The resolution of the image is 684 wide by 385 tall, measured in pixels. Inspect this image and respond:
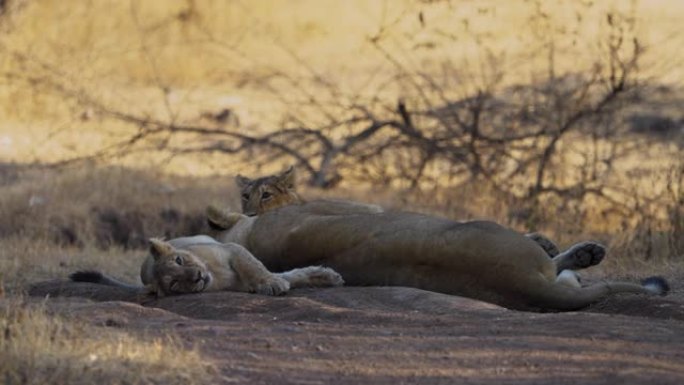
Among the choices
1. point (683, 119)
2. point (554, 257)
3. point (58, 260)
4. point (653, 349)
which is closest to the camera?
point (653, 349)

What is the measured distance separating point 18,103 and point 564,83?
21.2ft

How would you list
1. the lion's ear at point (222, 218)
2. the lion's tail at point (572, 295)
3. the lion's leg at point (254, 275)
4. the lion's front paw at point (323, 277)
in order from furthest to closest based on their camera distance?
the lion's ear at point (222, 218)
the lion's front paw at point (323, 277)
the lion's leg at point (254, 275)
the lion's tail at point (572, 295)

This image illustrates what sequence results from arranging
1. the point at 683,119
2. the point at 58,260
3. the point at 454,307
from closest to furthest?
1. the point at 454,307
2. the point at 58,260
3. the point at 683,119

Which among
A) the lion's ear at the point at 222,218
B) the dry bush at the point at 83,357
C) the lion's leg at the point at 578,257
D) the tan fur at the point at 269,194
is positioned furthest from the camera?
the tan fur at the point at 269,194

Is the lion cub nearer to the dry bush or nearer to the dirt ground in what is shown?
the dirt ground

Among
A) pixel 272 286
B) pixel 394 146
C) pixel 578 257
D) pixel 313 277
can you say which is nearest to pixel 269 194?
pixel 313 277

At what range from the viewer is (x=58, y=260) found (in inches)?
431

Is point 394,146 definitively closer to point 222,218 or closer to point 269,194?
point 269,194

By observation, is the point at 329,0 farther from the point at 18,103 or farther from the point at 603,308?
the point at 603,308

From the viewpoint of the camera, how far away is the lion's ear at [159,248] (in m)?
7.64

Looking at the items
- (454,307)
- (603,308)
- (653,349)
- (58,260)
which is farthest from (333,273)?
(58,260)

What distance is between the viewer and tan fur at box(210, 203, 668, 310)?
24.0 ft

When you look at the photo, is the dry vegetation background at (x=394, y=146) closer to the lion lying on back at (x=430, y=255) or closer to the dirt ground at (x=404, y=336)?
the lion lying on back at (x=430, y=255)

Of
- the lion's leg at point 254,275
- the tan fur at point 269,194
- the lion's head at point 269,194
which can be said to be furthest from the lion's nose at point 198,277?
the lion's head at point 269,194
